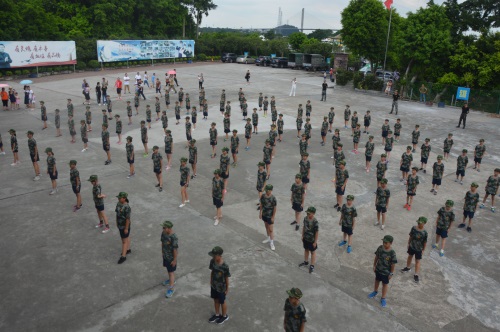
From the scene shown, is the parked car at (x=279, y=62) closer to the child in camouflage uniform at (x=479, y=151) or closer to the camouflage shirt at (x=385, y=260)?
the child in camouflage uniform at (x=479, y=151)

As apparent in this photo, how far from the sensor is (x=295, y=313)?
5875 millimetres

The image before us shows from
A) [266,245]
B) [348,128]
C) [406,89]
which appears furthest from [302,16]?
[266,245]

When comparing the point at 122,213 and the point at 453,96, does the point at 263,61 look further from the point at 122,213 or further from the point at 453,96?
the point at 122,213

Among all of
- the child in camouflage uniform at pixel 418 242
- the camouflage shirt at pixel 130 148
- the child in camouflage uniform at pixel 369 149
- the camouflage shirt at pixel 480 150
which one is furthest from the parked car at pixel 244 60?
the child in camouflage uniform at pixel 418 242

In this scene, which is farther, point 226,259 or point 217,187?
point 217,187

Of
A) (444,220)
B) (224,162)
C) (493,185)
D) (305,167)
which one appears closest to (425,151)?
(493,185)

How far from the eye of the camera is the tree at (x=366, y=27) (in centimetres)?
3959

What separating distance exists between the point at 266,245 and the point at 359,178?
6.56m

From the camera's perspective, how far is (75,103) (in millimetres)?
26844

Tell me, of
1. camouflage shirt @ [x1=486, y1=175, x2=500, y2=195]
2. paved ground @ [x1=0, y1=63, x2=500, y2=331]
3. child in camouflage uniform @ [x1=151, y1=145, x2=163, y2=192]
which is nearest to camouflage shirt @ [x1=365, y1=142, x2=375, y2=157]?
paved ground @ [x1=0, y1=63, x2=500, y2=331]

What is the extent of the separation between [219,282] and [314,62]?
51.3 meters

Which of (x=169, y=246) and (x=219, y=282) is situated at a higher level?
(x=169, y=246)

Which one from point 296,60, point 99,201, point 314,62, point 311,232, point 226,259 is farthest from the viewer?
point 296,60

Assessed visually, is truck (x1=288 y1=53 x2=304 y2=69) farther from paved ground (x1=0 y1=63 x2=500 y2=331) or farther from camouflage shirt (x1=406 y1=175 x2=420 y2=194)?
camouflage shirt (x1=406 y1=175 x2=420 y2=194)
